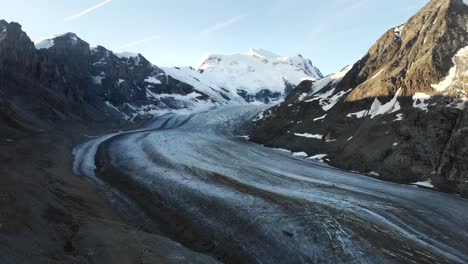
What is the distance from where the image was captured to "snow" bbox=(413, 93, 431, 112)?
46987 mm

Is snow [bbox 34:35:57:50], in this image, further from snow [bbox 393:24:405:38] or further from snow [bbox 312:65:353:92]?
snow [bbox 393:24:405:38]

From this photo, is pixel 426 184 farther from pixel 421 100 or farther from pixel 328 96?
pixel 328 96

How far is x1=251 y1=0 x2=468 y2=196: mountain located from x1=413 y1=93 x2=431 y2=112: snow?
0.53ft

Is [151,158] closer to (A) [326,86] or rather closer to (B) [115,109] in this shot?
(A) [326,86]

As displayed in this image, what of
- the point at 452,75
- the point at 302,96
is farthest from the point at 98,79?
the point at 452,75

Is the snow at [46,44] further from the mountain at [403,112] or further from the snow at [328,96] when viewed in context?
the mountain at [403,112]

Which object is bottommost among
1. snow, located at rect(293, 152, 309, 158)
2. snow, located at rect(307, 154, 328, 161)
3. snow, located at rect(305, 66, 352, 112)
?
snow, located at rect(293, 152, 309, 158)

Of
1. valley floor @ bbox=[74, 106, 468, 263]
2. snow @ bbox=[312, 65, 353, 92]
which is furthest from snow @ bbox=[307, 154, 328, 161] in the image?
snow @ bbox=[312, 65, 353, 92]

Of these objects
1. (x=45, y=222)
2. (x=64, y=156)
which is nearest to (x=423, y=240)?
(x=45, y=222)

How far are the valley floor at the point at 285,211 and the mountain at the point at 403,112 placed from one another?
14.3 ft

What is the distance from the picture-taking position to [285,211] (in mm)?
26469

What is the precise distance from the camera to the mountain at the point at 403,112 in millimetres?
40125

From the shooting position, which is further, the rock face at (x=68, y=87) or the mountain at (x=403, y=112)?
the rock face at (x=68, y=87)

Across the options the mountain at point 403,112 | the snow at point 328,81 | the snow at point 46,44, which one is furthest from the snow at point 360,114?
the snow at point 46,44
